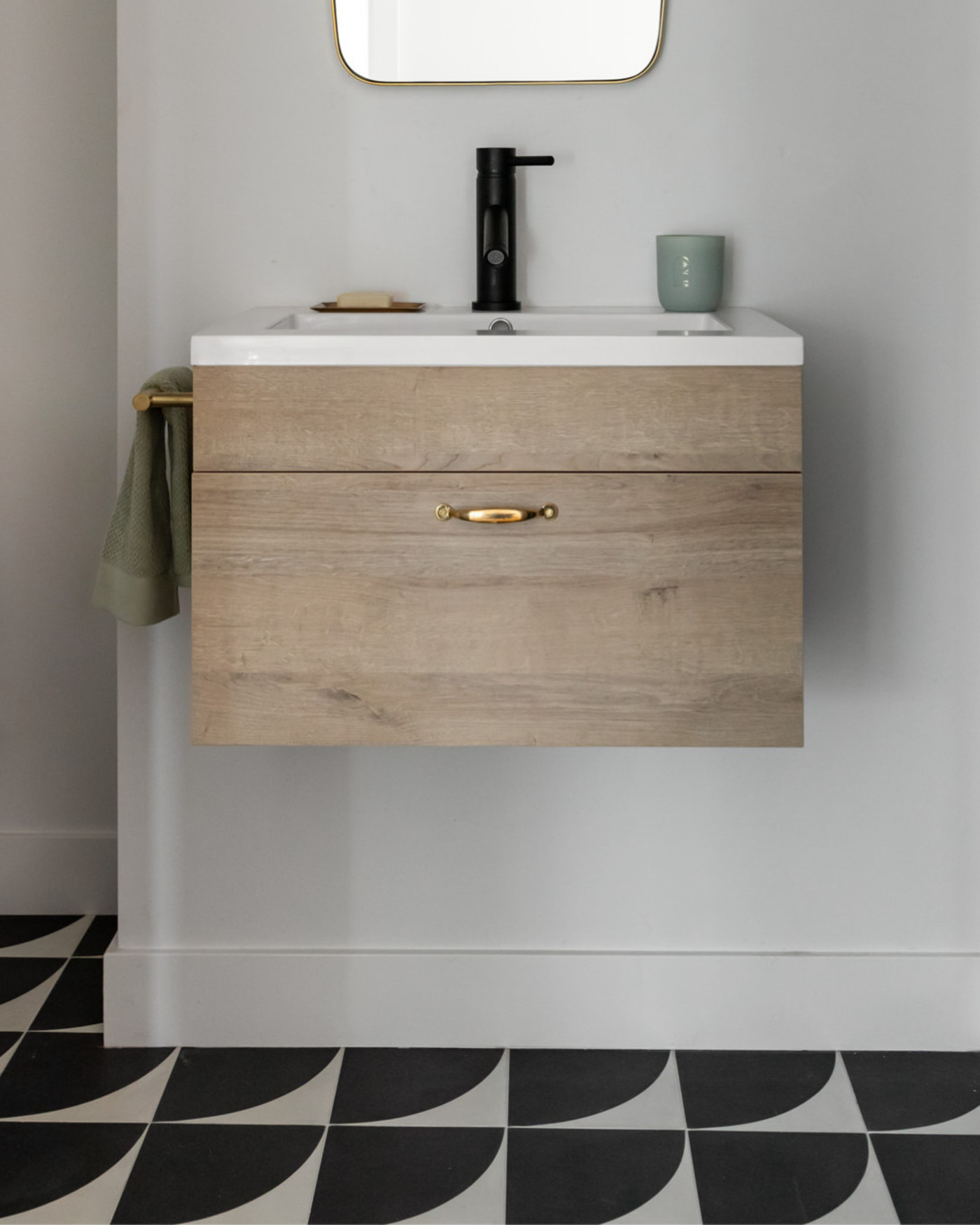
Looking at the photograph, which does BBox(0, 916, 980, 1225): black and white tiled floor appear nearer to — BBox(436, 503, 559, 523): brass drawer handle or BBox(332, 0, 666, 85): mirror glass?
BBox(436, 503, 559, 523): brass drawer handle

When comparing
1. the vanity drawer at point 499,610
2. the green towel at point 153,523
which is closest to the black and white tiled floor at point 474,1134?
the vanity drawer at point 499,610

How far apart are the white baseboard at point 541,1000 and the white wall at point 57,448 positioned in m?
0.47

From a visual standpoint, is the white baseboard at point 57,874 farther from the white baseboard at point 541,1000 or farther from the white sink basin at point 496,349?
the white sink basin at point 496,349

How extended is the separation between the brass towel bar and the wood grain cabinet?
12 cm

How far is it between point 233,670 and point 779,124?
104cm

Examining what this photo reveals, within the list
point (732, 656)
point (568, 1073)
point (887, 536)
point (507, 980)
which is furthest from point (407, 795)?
point (887, 536)

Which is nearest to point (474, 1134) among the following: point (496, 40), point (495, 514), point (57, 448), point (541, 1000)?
point (541, 1000)

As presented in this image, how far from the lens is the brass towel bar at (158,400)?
1.53 metres

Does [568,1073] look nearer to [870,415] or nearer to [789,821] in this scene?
[789,821]

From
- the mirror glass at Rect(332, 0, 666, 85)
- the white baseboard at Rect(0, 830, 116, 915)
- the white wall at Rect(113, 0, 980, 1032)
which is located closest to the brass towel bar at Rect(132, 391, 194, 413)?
the white wall at Rect(113, 0, 980, 1032)

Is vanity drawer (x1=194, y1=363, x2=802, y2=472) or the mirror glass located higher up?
the mirror glass

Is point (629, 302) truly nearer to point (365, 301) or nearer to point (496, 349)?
point (365, 301)

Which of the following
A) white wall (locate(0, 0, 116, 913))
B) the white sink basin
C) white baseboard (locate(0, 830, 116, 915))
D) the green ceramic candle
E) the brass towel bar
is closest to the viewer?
the white sink basin

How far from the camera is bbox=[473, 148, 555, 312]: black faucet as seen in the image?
1715mm
